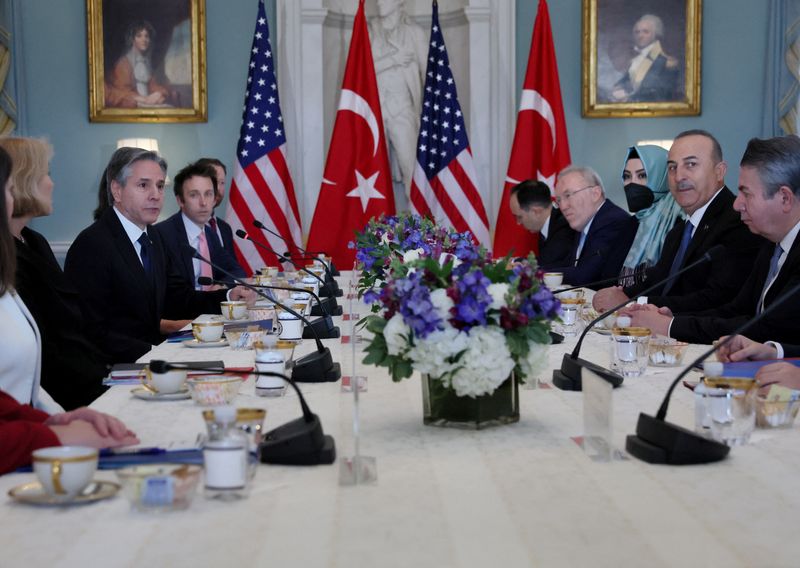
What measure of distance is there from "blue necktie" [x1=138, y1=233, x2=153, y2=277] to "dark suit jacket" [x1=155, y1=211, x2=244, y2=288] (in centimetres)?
71

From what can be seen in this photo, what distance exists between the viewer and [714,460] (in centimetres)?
175

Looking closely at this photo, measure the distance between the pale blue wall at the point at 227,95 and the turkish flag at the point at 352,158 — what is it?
0.80 m

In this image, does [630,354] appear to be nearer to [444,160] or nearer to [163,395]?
→ [163,395]

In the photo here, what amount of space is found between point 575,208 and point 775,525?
4.91 meters

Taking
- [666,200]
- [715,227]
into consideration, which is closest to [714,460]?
[715,227]

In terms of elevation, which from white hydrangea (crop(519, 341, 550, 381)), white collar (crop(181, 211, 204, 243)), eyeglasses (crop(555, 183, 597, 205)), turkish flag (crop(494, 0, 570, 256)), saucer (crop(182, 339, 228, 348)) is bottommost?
saucer (crop(182, 339, 228, 348))

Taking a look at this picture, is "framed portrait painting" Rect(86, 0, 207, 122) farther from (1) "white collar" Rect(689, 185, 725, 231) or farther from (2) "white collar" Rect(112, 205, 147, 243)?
(1) "white collar" Rect(689, 185, 725, 231)

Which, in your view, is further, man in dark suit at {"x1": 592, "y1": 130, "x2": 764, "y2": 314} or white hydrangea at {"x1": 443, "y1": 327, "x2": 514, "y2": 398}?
man in dark suit at {"x1": 592, "y1": 130, "x2": 764, "y2": 314}

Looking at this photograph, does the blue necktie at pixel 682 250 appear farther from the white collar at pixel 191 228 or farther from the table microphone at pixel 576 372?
the white collar at pixel 191 228

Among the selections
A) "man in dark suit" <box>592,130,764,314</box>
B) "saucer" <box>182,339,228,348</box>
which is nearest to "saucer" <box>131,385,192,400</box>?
"saucer" <box>182,339,228,348</box>

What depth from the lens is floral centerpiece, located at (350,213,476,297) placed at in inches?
175

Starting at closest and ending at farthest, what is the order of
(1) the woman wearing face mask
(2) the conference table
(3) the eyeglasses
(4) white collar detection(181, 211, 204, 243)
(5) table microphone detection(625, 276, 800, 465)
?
1. (2) the conference table
2. (5) table microphone detection(625, 276, 800, 465)
3. (1) the woman wearing face mask
4. (4) white collar detection(181, 211, 204, 243)
5. (3) the eyeglasses

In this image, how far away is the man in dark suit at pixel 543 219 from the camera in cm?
685

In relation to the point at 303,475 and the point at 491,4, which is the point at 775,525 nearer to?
the point at 303,475
